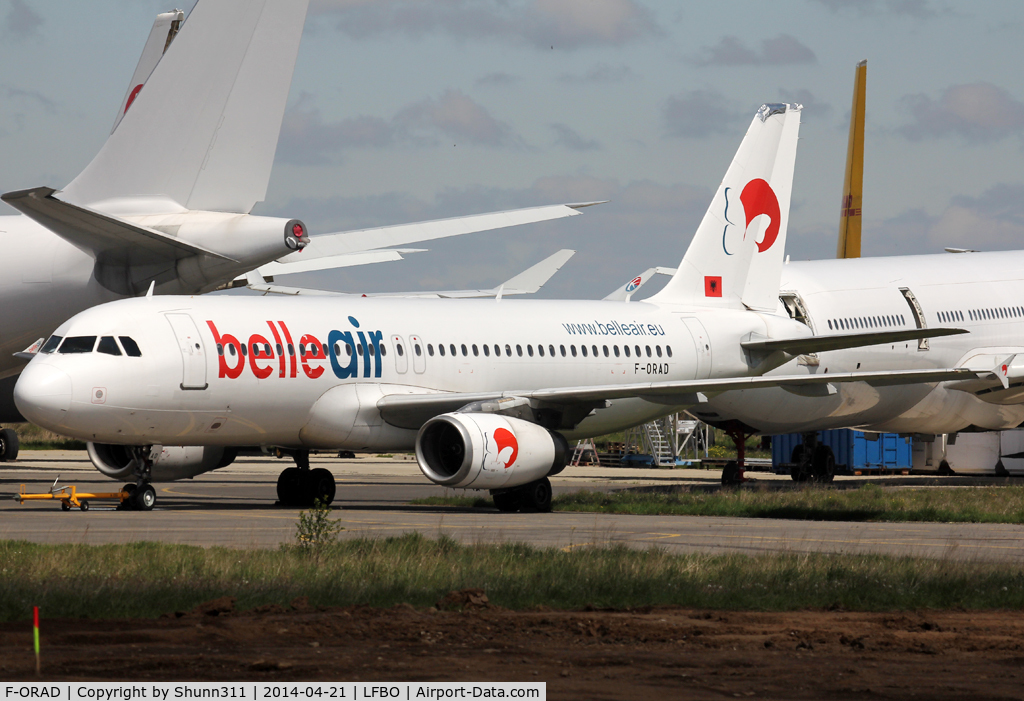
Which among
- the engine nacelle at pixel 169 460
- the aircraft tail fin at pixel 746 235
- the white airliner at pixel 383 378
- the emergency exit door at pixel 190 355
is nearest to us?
the white airliner at pixel 383 378

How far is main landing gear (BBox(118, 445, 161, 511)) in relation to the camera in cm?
→ 2134

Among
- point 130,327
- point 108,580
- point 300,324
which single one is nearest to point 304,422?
point 300,324

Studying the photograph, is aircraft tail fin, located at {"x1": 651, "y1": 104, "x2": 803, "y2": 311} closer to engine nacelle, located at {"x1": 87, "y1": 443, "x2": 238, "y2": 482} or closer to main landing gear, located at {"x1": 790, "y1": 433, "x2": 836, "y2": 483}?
main landing gear, located at {"x1": 790, "y1": 433, "x2": 836, "y2": 483}

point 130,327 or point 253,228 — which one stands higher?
point 253,228

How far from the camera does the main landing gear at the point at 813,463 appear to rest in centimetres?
3509

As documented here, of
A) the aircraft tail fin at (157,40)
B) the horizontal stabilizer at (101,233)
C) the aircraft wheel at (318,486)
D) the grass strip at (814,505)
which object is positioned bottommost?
the grass strip at (814,505)

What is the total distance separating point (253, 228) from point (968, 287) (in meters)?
18.5

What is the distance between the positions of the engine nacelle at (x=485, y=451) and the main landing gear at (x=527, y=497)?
0.44 m

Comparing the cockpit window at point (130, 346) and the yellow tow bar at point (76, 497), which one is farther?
the yellow tow bar at point (76, 497)

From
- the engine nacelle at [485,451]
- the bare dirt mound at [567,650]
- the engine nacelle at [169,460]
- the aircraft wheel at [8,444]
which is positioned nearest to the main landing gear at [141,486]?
the engine nacelle at [169,460]

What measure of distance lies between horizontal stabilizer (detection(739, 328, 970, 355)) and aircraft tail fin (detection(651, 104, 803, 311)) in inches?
52.0

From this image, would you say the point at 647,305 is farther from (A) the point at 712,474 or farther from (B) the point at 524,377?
(A) the point at 712,474

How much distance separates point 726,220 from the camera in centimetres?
3070

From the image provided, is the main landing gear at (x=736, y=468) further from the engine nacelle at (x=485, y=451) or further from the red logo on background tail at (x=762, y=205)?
the engine nacelle at (x=485, y=451)
